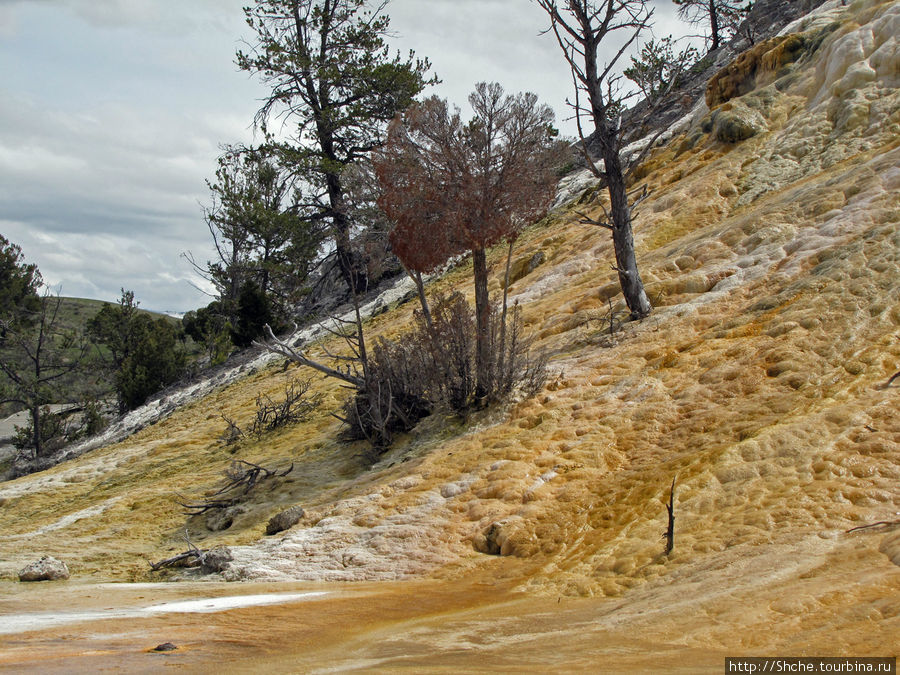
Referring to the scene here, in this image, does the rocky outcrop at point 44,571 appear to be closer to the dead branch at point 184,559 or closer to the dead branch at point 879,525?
the dead branch at point 184,559

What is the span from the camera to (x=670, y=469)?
600 centimetres

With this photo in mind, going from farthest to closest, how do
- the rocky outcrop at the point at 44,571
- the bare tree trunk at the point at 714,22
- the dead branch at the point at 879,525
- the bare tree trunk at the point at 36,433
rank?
the bare tree trunk at the point at 714,22, the bare tree trunk at the point at 36,433, the rocky outcrop at the point at 44,571, the dead branch at the point at 879,525

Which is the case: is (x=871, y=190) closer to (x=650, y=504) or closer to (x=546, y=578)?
(x=650, y=504)

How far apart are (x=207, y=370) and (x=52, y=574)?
16.4 metres

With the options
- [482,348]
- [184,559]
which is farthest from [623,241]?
[184,559]

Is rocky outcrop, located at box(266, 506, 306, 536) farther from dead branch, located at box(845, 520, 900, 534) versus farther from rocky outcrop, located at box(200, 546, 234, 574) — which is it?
dead branch, located at box(845, 520, 900, 534)

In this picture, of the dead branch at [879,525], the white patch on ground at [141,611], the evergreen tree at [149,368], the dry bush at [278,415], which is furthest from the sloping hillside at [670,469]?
the evergreen tree at [149,368]

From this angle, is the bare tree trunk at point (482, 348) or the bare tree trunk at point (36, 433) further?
the bare tree trunk at point (36, 433)

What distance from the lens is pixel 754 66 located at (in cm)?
1590

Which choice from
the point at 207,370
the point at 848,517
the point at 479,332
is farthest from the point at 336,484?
the point at 207,370

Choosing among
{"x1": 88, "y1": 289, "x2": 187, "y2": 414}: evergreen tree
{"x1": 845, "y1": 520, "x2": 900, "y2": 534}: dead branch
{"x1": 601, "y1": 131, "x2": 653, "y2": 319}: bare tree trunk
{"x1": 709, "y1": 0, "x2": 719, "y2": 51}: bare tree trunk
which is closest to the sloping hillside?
{"x1": 845, "y1": 520, "x2": 900, "y2": 534}: dead branch

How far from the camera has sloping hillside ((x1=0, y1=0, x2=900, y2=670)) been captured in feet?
12.2

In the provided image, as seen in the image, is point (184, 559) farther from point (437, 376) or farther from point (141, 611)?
point (437, 376)

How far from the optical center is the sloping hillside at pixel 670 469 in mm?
3732
